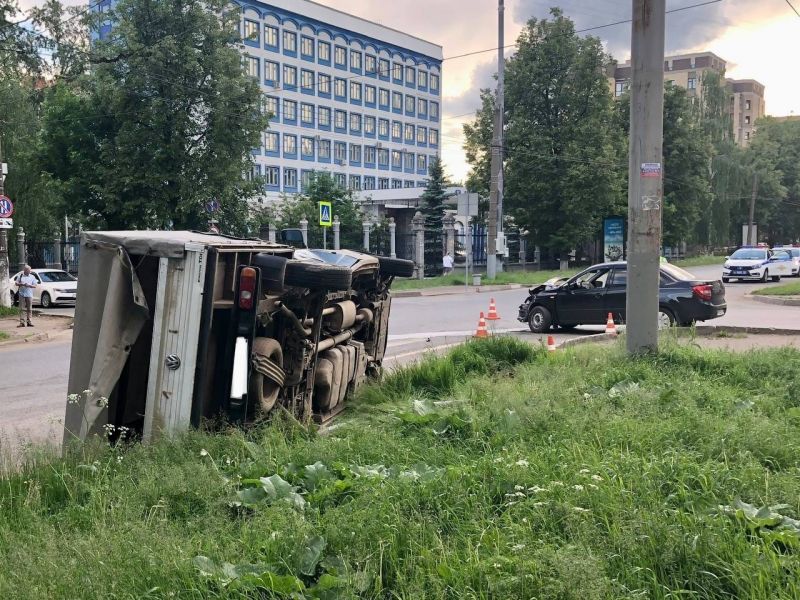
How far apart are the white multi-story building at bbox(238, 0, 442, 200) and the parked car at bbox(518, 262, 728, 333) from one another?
56785 millimetres

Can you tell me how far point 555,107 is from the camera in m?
43.6

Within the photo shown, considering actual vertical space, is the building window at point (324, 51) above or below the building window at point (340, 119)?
above

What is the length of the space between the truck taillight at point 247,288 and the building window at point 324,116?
7739cm

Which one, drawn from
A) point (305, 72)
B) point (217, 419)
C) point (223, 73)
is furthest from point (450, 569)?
point (305, 72)

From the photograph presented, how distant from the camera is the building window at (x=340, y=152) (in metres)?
81.8

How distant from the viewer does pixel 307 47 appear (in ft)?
256

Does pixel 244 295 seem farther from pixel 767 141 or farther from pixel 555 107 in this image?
pixel 767 141

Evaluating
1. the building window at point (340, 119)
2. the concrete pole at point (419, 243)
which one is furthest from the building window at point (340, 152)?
the concrete pole at point (419, 243)

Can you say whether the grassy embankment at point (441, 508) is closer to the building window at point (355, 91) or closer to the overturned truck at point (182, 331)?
the overturned truck at point (182, 331)

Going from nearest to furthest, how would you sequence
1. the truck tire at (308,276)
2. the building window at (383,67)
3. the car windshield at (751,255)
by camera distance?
the truck tire at (308,276) → the car windshield at (751,255) → the building window at (383,67)

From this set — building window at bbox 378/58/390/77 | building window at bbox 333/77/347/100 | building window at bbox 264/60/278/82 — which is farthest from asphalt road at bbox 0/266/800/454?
building window at bbox 378/58/390/77

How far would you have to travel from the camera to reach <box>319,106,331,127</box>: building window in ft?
262

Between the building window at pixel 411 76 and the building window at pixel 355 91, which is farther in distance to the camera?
the building window at pixel 411 76

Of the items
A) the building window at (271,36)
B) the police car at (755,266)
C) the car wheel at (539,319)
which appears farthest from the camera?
the building window at (271,36)
